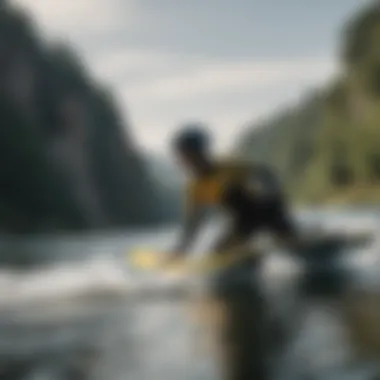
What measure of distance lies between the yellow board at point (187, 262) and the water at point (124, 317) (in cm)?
2

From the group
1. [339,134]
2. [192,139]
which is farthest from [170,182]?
[339,134]

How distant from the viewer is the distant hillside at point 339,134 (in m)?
1.38

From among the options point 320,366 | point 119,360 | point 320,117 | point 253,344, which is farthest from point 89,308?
point 320,117

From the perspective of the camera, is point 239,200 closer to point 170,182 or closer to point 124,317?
point 170,182

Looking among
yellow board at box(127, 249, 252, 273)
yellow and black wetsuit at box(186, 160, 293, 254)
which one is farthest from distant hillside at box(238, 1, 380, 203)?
yellow board at box(127, 249, 252, 273)

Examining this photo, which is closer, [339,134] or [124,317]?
[124,317]

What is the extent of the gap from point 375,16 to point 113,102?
1.45 feet

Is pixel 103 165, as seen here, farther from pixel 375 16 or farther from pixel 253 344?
pixel 375 16

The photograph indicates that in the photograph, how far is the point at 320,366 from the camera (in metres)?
1.22

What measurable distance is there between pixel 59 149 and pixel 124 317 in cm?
28

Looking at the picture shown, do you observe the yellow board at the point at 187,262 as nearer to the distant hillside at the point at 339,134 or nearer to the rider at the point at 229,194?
the rider at the point at 229,194

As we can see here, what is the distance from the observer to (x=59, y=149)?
138 centimetres

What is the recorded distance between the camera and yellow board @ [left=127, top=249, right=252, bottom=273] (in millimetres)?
1357

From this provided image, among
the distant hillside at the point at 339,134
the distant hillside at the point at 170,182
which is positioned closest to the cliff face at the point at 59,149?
the distant hillside at the point at 170,182
